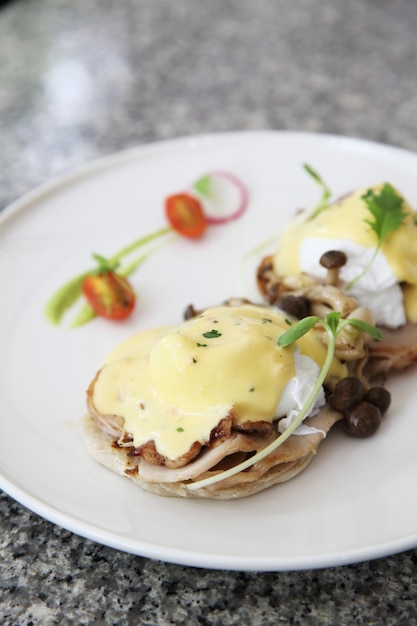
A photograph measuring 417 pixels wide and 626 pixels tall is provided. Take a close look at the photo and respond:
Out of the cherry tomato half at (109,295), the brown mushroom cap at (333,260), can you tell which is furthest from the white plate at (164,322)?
the brown mushroom cap at (333,260)

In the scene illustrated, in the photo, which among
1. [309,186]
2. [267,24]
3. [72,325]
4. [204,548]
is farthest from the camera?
[267,24]

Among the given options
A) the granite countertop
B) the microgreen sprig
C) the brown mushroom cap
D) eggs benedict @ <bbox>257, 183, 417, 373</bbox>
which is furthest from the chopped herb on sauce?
the granite countertop

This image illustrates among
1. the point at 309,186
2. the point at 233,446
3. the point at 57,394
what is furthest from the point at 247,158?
the point at 233,446

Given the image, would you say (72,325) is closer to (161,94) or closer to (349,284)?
(349,284)

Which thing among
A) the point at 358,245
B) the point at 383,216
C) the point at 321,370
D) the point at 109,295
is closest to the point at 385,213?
the point at 383,216

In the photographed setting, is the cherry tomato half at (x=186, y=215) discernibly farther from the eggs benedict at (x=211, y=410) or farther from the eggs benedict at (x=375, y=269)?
the eggs benedict at (x=211, y=410)

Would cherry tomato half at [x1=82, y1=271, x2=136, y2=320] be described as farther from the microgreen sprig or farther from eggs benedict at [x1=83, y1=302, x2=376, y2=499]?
the microgreen sprig
